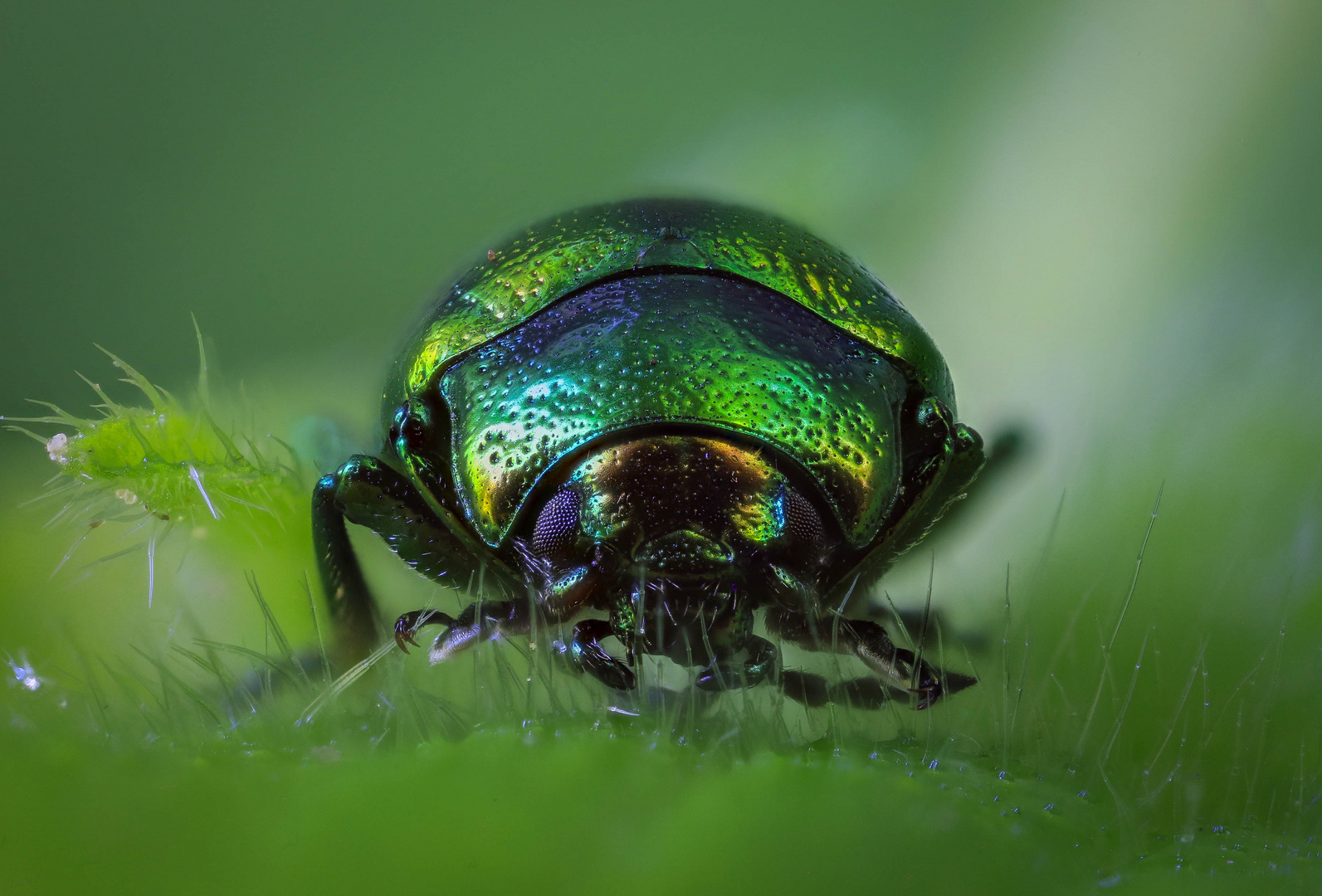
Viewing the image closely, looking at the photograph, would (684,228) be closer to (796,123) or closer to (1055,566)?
(1055,566)

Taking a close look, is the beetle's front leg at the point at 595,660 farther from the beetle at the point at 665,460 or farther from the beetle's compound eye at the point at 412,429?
the beetle's compound eye at the point at 412,429

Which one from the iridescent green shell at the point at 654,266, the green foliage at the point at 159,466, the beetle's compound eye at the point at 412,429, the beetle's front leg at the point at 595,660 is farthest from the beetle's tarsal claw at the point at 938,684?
the green foliage at the point at 159,466

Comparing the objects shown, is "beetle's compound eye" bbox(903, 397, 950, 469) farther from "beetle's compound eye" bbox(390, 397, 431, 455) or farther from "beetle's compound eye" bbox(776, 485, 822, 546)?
"beetle's compound eye" bbox(390, 397, 431, 455)

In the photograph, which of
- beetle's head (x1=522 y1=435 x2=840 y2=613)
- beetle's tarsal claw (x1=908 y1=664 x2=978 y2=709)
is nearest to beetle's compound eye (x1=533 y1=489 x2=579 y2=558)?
beetle's head (x1=522 y1=435 x2=840 y2=613)

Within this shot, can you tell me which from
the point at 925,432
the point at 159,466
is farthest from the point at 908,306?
the point at 159,466

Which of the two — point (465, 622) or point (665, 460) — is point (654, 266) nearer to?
point (665, 460)

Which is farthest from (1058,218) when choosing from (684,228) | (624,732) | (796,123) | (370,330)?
(624,732)
